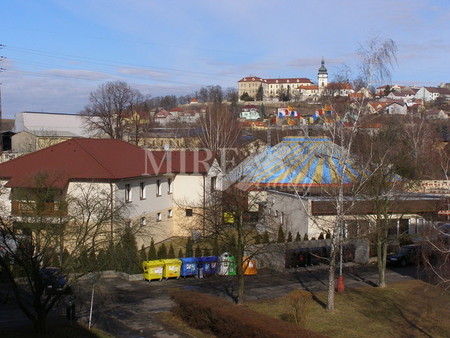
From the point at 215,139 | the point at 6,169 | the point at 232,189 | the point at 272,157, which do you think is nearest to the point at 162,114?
the point at 215,139

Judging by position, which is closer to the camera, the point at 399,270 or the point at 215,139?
the point at 399,270

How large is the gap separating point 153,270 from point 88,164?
8.34 metres

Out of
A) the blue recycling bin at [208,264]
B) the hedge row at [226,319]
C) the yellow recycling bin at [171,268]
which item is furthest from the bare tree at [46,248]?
the blue recycling bin at [208,264]

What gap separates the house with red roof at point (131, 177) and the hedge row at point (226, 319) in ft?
28.7

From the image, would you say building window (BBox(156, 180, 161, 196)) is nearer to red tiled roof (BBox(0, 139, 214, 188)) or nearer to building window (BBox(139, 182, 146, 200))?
red tiled roof (BBox(0, 139, 214, 188))

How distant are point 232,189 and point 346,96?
5.74 meters

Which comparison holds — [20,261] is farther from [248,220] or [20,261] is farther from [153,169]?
[153,169]

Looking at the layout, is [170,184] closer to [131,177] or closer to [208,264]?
[131,177]

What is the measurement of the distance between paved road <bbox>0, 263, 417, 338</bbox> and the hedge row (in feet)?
2.51

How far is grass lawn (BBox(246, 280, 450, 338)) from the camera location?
17.1 m

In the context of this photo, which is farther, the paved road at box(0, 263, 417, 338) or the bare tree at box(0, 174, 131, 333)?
the paved road at box(0, 263, 417, 338)

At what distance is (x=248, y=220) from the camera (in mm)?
24031

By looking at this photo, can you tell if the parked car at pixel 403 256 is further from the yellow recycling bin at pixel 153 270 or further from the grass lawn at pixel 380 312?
the yellow recycling bin at pixel 153 270

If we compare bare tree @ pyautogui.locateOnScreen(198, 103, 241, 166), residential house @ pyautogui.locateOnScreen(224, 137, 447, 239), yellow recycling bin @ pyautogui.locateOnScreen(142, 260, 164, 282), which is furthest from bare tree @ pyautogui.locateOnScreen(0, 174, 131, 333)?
bare tree @ pyautogui.locateOnScreen(198, 103, 241, 166)
